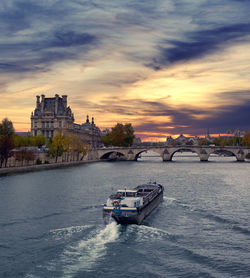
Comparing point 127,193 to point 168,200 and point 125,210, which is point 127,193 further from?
point 168,200

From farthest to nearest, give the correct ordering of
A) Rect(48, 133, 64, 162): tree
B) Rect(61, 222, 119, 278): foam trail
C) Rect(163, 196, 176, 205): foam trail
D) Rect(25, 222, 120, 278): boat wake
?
Rect(48, 133, 64, 162): tree, Rect(163, 196, 176, 205): foam trail, Rect(61, 222, 119, 278): foam trail, Rect(25, 222, 120, 278): boat wake

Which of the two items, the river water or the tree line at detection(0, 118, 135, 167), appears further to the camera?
the tree line at detection(0, 118, 135, 167)

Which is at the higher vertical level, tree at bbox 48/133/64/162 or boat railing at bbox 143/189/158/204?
tree at bbox 48/133/64/162

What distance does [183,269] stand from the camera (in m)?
22.1

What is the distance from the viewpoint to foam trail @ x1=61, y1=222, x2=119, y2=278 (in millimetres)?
22000

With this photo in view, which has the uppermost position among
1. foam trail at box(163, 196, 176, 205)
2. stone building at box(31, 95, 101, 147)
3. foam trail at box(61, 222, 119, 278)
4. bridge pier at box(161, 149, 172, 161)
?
stone building at box(31, 95, 101, 147)

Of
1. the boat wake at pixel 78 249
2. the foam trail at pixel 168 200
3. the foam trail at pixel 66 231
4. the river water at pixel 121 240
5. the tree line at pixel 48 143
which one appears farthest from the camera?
the tree line at pixel 48 143

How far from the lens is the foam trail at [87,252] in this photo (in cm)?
2200

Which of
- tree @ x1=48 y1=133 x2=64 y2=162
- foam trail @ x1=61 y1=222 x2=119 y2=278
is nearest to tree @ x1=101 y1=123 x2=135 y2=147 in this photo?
tree @ x1=48 y1=133 x2=64 y2=162

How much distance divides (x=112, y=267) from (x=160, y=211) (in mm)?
18589

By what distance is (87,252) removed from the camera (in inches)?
970

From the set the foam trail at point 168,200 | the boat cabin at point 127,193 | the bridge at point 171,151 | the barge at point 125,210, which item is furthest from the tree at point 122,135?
the barge at point 125,210

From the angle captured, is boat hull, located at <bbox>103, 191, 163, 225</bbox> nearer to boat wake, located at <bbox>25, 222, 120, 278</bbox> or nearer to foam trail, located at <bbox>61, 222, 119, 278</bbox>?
boat wake, located at <bbox>25, 222, 120, 278</bbox>

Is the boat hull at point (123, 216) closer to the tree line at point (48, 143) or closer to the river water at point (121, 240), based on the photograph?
the river water at point (121, 240)
